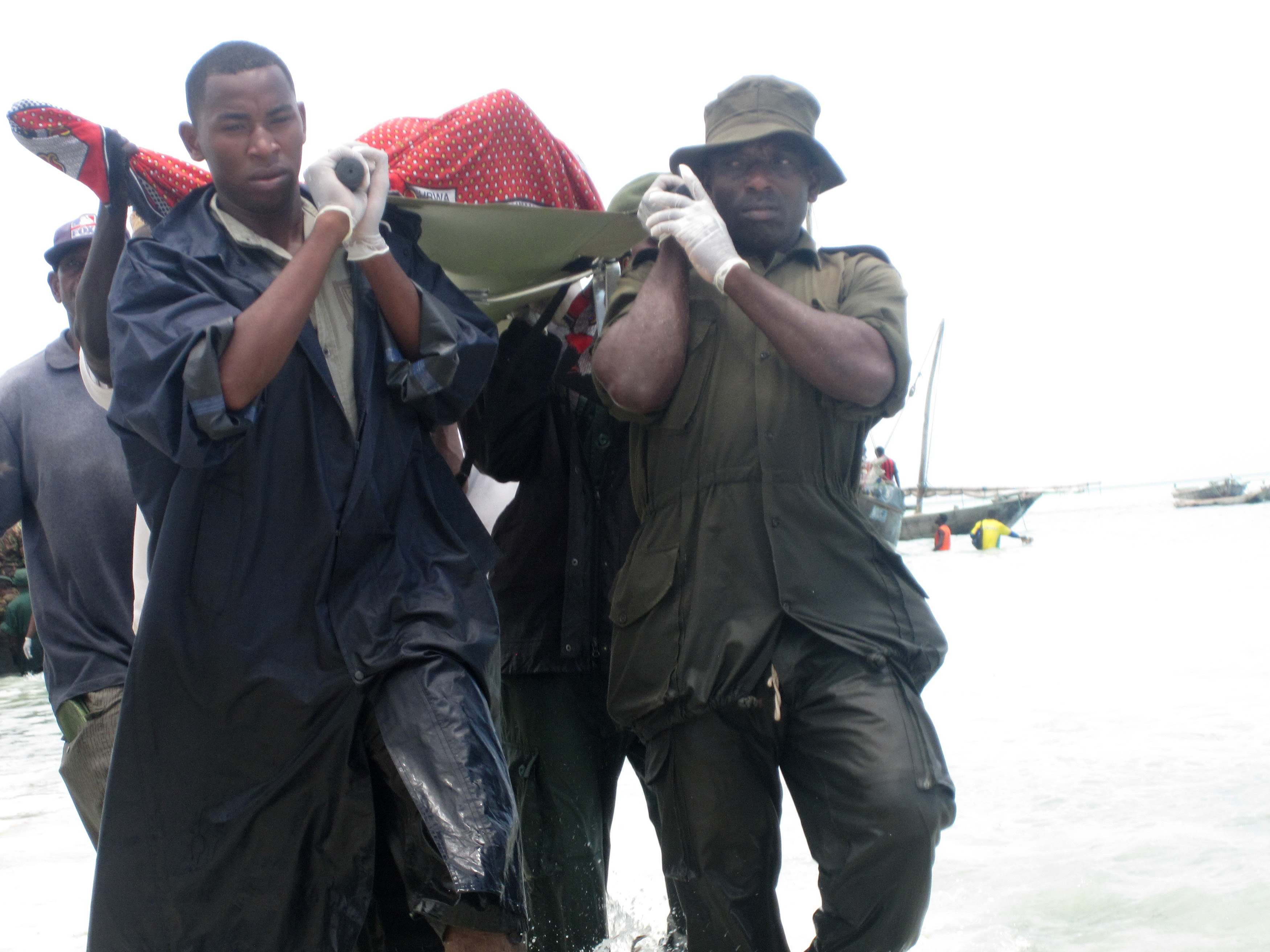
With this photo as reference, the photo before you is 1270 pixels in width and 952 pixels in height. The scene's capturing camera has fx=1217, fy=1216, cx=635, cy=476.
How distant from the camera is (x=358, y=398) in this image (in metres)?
2.30

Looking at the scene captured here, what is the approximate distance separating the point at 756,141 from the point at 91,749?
223cm

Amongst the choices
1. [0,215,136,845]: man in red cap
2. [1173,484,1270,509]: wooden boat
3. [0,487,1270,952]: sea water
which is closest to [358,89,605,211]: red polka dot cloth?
[0,215,136,845]: man in red cap

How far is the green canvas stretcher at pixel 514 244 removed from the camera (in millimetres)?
2821

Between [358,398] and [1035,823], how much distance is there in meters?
4.30

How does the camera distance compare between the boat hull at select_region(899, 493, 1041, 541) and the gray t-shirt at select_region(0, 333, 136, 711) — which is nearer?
the gray t-shirt at select_region(0, 333, 136, 711)

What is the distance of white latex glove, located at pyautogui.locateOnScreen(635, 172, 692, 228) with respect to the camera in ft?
8.83

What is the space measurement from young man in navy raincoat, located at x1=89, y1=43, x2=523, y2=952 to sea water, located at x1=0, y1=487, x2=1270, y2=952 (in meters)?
1.60

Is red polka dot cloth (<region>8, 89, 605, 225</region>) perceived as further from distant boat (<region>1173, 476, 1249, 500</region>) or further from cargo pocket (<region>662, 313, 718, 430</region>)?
distant boat (<region>1173, 476, 1249, 500</region>)

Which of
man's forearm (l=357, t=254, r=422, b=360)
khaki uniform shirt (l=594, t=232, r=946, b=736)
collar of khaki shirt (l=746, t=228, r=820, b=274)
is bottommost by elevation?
khaki uniform shirt (l=594, t=232, r=946, b=736)

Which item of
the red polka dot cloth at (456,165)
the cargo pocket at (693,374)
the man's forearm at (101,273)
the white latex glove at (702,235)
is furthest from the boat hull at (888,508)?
the man's forearm at (101,273)

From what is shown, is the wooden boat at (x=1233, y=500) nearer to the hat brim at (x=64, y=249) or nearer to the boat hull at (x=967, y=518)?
the boat hull at (x=967, y=518)

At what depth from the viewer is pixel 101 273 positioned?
8.11ft

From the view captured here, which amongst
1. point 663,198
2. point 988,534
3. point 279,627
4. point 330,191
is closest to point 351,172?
point 330,191

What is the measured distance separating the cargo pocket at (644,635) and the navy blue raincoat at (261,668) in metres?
0.53
